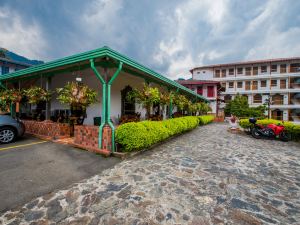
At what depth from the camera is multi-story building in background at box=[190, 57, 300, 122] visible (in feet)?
88.0

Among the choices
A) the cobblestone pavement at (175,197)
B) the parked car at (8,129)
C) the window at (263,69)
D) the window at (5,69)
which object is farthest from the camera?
the window at (263,69)

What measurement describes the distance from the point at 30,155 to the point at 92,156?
184 centimetres

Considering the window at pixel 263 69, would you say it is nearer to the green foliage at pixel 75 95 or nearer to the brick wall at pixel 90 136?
the green foliage at pixel 75 95

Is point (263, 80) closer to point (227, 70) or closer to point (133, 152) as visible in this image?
point (227, 70)

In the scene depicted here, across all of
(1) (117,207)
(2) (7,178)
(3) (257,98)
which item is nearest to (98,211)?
(1) (117,207)

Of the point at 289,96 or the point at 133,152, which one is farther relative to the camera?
the point at 289,96

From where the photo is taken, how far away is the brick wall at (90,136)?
476 cm

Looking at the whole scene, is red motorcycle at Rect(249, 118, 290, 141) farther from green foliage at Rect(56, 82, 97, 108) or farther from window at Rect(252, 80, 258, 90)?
window at Rect(252, 80, 258, 90)

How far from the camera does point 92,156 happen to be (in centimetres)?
457

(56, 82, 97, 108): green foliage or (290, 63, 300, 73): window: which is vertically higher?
(290, 63, 300, 73): window

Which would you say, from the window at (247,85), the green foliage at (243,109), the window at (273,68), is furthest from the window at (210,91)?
the window at (273,68)

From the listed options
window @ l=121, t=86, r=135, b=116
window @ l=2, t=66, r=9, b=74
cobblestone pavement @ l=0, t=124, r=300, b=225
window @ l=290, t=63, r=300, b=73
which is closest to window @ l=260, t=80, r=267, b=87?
window @ l=290, t=63, r=300, b=73

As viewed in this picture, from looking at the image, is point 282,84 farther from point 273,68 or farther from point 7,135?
point 7,135

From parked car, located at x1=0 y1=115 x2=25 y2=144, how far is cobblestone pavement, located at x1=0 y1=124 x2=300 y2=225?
4.86 meters
